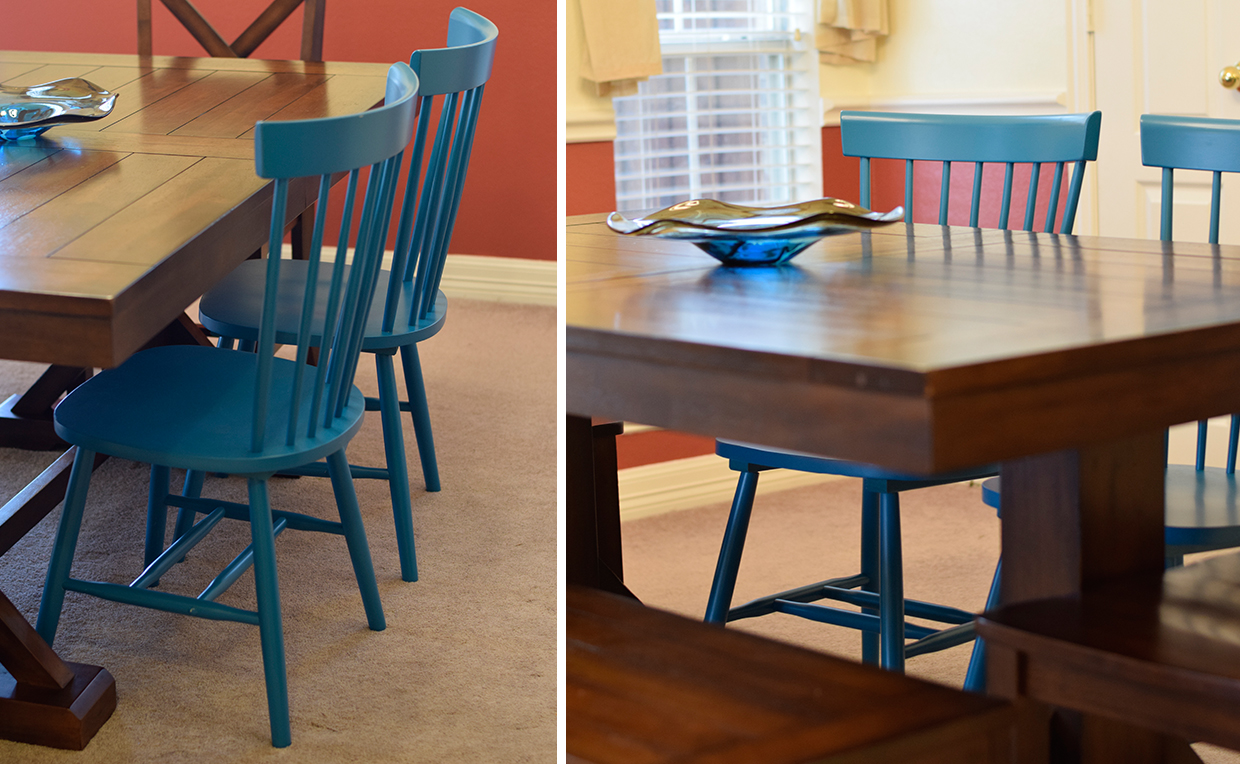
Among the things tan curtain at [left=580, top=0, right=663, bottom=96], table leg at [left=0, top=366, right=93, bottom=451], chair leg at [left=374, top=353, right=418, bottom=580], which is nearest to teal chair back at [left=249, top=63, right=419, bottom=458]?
chair leg at [left=374, top=353, right=418, bottom=580]

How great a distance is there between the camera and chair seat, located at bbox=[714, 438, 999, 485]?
1720 mm

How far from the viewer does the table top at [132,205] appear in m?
1.12

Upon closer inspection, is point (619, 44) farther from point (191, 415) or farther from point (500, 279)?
point (191, 415)

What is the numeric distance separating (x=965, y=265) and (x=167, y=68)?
2.01 meters

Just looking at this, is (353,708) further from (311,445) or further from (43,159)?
(43,159)

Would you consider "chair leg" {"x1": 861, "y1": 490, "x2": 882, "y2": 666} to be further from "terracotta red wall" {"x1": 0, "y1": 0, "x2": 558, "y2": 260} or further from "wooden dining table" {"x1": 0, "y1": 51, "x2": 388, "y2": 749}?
"terracotta red wall" {"x1": 0, "y1": 0, "x2": 558, "y2": 260}

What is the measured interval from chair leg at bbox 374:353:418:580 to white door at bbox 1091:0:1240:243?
1.94 m

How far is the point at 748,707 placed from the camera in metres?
0.87

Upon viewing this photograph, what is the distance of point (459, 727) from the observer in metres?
1.72

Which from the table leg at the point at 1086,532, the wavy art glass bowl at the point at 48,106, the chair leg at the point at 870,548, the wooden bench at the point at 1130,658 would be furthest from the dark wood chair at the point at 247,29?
the wooden bench at the point at 1130,658

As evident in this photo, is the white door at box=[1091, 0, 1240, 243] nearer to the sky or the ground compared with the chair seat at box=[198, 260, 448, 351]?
nearer to the sky

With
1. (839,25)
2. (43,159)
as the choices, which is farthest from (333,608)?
(839,25)

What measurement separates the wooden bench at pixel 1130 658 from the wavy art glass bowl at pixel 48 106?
1.64m

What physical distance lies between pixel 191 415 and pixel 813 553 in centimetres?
167
